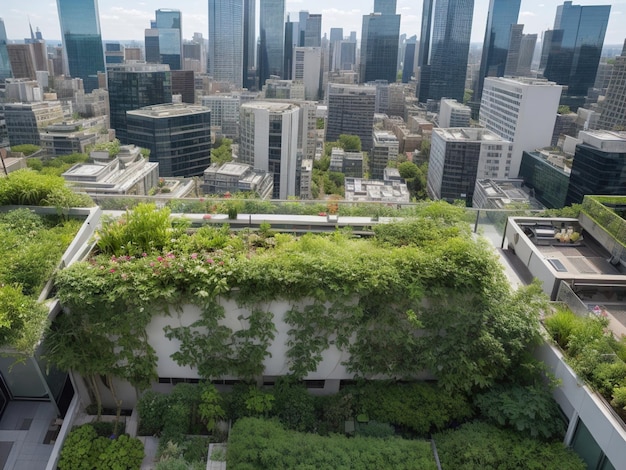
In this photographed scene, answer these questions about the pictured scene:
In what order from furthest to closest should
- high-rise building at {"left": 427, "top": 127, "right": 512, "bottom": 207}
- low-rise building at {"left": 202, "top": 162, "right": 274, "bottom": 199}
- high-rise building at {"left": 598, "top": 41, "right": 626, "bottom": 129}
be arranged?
high-rise building at {"left": 598, "top": 41, "right": 626, "bottom": 129}, high-rise building at {"left": 427, "top": 127, "right": 512, "bottom": 207}, low-rise building at {"left": 202, "top": 162, "right": 274, "bottom": 199}

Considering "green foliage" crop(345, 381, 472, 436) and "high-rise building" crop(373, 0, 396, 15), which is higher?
"high-rise building" crop(373, 0, 396, 15)

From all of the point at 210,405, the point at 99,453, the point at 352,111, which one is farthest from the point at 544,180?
the point at 99,453

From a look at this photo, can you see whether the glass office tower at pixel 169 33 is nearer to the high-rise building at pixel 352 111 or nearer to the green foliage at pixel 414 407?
the high-rise building at pixel 352 111

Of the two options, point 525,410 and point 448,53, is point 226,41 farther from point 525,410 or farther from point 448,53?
point 525,410

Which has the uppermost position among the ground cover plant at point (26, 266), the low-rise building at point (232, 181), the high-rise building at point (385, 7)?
the high-rise building at point (385, 7)

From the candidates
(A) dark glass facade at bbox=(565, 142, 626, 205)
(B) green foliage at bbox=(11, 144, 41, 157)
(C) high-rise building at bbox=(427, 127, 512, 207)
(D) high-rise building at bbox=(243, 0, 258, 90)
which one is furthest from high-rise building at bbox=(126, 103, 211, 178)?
(D) high-rise building at bbox=(243, 0, 258, 90)

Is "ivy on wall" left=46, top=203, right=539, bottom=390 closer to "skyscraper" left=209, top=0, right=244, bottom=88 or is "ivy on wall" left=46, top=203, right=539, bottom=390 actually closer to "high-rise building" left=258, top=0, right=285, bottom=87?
"skyscraper" left=209, top=0, right=244, bottom=88

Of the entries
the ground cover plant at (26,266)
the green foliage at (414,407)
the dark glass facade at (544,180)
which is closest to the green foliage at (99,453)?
the ground cover plant at (26,266)
